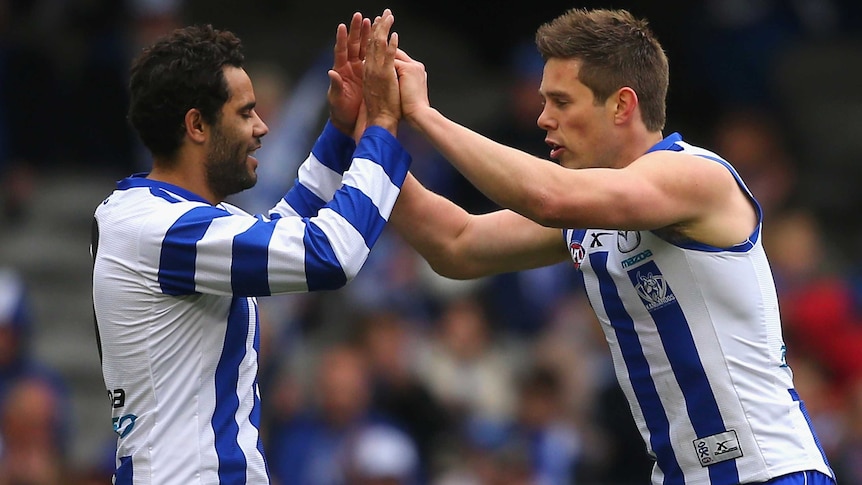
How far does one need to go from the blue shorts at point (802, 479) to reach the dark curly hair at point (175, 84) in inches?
82.5

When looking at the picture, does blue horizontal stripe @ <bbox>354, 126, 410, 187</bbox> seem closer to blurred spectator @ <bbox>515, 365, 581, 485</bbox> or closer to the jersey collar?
the jersey collar

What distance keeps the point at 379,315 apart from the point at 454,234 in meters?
3.91

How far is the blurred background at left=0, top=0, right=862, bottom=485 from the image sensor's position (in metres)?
8.68

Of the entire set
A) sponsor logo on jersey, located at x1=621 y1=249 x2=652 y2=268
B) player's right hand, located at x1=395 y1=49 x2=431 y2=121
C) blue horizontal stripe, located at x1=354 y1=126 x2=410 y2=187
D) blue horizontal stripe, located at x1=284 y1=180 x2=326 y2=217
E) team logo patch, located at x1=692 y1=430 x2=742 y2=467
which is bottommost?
team logo patch, located at x1=692 y1=430 x2=742 y2=467

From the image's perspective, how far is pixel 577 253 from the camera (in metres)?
4.91

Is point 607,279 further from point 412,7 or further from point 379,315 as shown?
point 412,7

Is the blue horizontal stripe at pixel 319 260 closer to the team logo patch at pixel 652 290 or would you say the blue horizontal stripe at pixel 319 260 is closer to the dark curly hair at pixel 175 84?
the dark curly hair at pixel 175 84

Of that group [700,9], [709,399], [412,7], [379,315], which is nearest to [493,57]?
[412,7]

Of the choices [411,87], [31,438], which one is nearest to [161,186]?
[411,87]

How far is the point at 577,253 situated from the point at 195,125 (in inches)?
53.8

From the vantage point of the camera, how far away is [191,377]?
4379mm

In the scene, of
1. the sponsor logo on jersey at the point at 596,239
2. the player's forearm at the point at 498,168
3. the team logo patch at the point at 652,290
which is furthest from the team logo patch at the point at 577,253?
the player's forearm at the point at 498,168

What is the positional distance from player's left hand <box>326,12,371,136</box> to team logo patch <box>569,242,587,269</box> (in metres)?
0.87

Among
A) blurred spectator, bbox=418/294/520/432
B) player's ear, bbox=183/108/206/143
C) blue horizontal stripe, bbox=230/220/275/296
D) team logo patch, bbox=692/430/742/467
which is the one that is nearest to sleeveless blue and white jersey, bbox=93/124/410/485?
blue horizontal stripe, bbox=230/220/275/296
